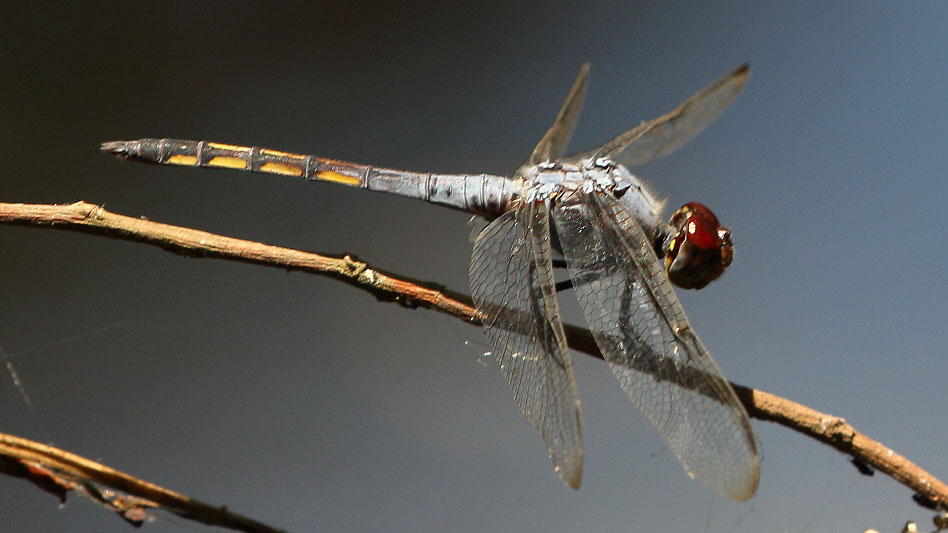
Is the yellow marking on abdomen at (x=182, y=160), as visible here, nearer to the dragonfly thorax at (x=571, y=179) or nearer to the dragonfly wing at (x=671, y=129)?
the dragonfly thorax at (x=571, y=179)

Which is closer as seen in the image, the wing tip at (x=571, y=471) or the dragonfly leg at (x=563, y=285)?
the wing tip at (x=571, y=471)

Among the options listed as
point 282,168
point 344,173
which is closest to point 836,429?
point 344,173

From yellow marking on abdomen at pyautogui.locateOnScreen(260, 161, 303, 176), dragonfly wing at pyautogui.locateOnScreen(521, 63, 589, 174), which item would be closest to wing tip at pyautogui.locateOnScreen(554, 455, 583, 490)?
dragonfly wing at pyautogui.locateOnScreen(521, 63, 589, 174)

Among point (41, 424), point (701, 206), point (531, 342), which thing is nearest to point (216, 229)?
point (41, 424)

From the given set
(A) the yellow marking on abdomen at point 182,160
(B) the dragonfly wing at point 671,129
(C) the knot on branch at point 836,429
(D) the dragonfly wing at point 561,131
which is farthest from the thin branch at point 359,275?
(B) the dragonfly wing at point 671,129

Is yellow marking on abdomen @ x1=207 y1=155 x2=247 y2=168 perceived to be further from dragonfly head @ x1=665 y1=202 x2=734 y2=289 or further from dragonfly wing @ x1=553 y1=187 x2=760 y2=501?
dragonfly head @ x1=665 y1=202 x2=734 y2=289

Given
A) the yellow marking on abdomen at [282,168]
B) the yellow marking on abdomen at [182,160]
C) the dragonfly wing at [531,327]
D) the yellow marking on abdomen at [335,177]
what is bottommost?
the dragonfly wing at [531,327]

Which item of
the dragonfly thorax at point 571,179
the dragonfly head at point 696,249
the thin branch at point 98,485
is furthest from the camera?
the dragonfly thorax at point 571,179
